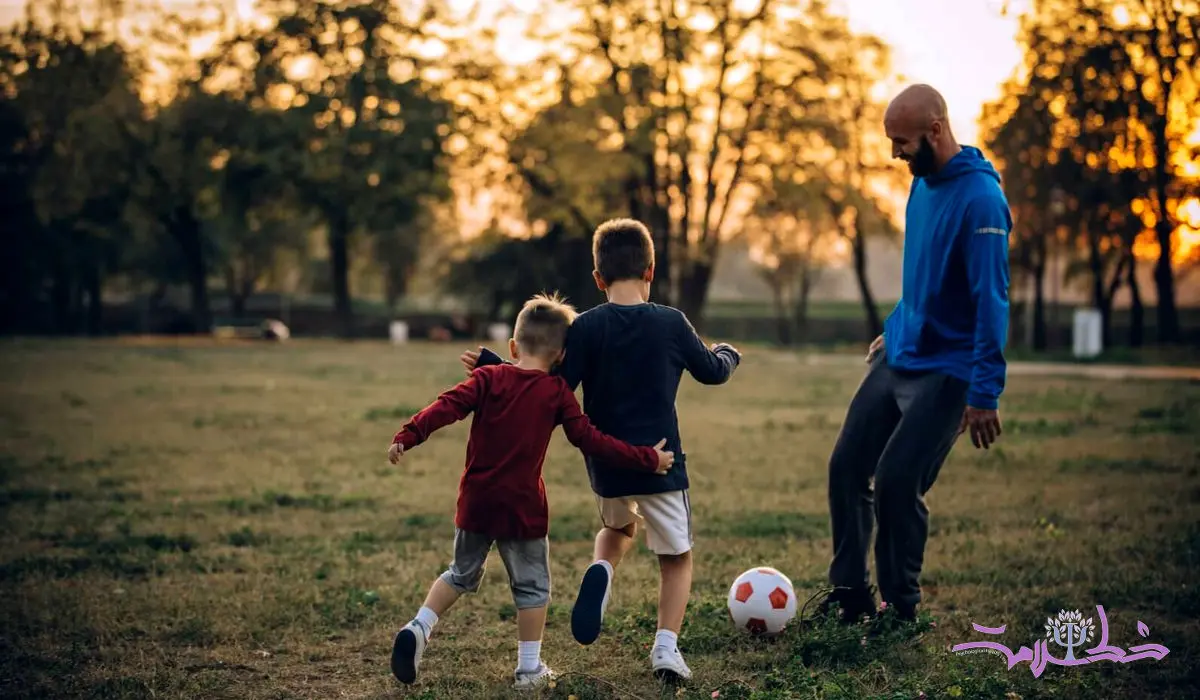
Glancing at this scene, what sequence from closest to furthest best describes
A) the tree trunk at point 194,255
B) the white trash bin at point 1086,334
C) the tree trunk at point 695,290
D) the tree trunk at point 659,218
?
1. the white trash bin at point 1086,334
2. the tree trunk at point 659,218
3. the tree trunk at point 695,290
4. the tree trunk at point 194,255

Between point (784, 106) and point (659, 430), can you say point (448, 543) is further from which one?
point (784, 106)

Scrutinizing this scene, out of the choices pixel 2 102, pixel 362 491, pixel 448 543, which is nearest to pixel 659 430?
pixel 448 543

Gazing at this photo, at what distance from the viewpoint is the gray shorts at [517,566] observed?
180 inches

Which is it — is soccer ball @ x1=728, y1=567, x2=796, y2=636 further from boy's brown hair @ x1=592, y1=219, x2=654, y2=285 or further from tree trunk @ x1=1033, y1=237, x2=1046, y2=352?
tree trunk @ x1=1033, y1=237, x2=1046, y2=352

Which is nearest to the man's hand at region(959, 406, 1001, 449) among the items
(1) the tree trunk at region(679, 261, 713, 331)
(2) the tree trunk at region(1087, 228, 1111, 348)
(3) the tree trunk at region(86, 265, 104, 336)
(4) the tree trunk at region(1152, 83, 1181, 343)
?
(1) the tree trunk at region(679, 261, 713, 331)

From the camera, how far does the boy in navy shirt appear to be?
15.0ft

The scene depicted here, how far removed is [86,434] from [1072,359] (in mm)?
25580

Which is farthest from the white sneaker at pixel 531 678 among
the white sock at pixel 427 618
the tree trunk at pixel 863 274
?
the tree trunk at pixel 863 274

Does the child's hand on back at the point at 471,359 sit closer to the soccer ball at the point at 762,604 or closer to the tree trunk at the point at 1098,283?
the soccer ball at the point at 762,604

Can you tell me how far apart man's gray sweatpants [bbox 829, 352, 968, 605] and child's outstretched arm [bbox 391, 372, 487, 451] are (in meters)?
1.73

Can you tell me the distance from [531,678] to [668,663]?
528 millimetres

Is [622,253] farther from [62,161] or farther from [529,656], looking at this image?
[62,161]

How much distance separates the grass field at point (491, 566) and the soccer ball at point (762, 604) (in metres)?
0.08

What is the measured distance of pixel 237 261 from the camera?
204 ft
